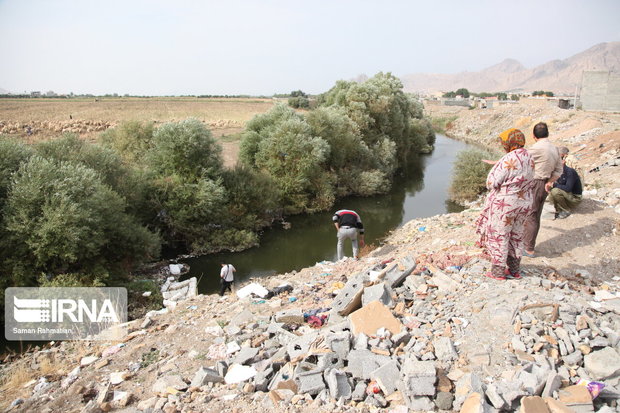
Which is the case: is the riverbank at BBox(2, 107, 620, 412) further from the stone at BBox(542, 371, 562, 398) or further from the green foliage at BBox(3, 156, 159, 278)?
the green foliage at BBox(3, 156, 159, 278)

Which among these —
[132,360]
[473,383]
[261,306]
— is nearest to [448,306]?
[473,383]

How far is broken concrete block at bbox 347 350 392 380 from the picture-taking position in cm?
473

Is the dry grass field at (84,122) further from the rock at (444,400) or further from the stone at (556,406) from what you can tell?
the stone at (556,406)

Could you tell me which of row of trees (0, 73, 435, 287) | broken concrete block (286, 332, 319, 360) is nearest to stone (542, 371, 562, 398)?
broken concrete block (286, 332, 319, 360)

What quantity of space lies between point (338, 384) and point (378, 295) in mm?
1712

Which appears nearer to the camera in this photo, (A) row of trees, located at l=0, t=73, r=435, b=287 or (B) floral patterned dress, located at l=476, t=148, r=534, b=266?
(B) floral patterned dress, located at l=476, t=148, r=534, b=266

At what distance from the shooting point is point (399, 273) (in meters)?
6.85

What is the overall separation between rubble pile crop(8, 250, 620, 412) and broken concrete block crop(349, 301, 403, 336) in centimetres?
2

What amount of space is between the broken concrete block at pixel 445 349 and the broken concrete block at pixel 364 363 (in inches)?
24.8

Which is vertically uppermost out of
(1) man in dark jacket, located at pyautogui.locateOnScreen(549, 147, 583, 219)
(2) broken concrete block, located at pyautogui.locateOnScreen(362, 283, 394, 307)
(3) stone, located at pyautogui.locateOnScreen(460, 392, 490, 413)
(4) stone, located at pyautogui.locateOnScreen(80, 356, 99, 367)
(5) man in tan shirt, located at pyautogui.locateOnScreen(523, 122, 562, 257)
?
(5) man in tan shirt, located at pyautogui.locateOnScreen(523, 122, 562, 257)

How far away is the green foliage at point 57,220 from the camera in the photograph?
10719mm

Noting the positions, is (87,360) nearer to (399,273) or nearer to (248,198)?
(399,273)

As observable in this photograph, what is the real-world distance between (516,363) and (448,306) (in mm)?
1369

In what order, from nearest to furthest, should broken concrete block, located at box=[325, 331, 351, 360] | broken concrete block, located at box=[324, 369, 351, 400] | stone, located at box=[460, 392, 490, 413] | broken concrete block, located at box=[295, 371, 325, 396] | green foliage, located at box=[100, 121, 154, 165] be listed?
stone, located at box=[460, 392, 490, 413], broken concrete block, located at box=[324, 369, 351, 400], broken concrete block, located at box=[295, 371, 325, 396], broken concrete block, located at box=[325, 331, 351, 360], green foliage, located at box=[100, 121, 154, 165]
